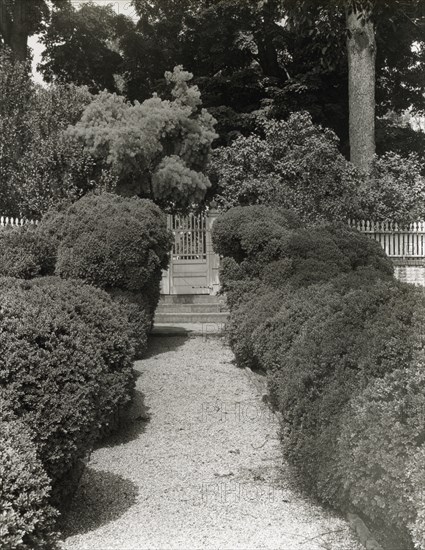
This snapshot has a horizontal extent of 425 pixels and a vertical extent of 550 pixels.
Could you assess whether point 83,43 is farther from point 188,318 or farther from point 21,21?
point 188,318

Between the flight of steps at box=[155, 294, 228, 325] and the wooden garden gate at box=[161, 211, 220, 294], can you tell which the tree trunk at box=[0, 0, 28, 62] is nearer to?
the wooden garden gate at box=[161, 211, 220, 294]

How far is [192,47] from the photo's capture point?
2525cm

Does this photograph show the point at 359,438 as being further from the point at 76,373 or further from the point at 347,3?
the point at 347,3

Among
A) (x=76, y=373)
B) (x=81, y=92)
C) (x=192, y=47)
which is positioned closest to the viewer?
(x=76, y=373)

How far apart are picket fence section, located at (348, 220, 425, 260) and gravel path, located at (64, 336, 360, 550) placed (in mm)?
10833

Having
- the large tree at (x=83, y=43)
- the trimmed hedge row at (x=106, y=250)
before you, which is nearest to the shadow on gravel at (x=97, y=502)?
the trimmed hedge row at (x=106, y=250)

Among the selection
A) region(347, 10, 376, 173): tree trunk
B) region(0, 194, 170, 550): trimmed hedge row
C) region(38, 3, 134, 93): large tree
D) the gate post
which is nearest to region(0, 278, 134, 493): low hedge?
region(0, 194, 170, 550): trimmed hedge row

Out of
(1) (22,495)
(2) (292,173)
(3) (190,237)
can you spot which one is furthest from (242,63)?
(1) (22,495)

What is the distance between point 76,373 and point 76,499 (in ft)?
3.52

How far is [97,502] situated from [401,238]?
14477 millimetres

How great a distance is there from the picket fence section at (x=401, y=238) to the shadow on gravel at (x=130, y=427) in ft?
39.0

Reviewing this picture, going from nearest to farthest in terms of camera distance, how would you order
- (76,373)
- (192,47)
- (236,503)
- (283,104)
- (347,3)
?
1. (76,373)
2. (236,503)
3. (347,3)
4. (283,104)
5. (192,47)

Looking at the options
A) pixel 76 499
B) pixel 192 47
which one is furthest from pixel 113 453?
pixel 192 47

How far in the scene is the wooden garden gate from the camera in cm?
1723
